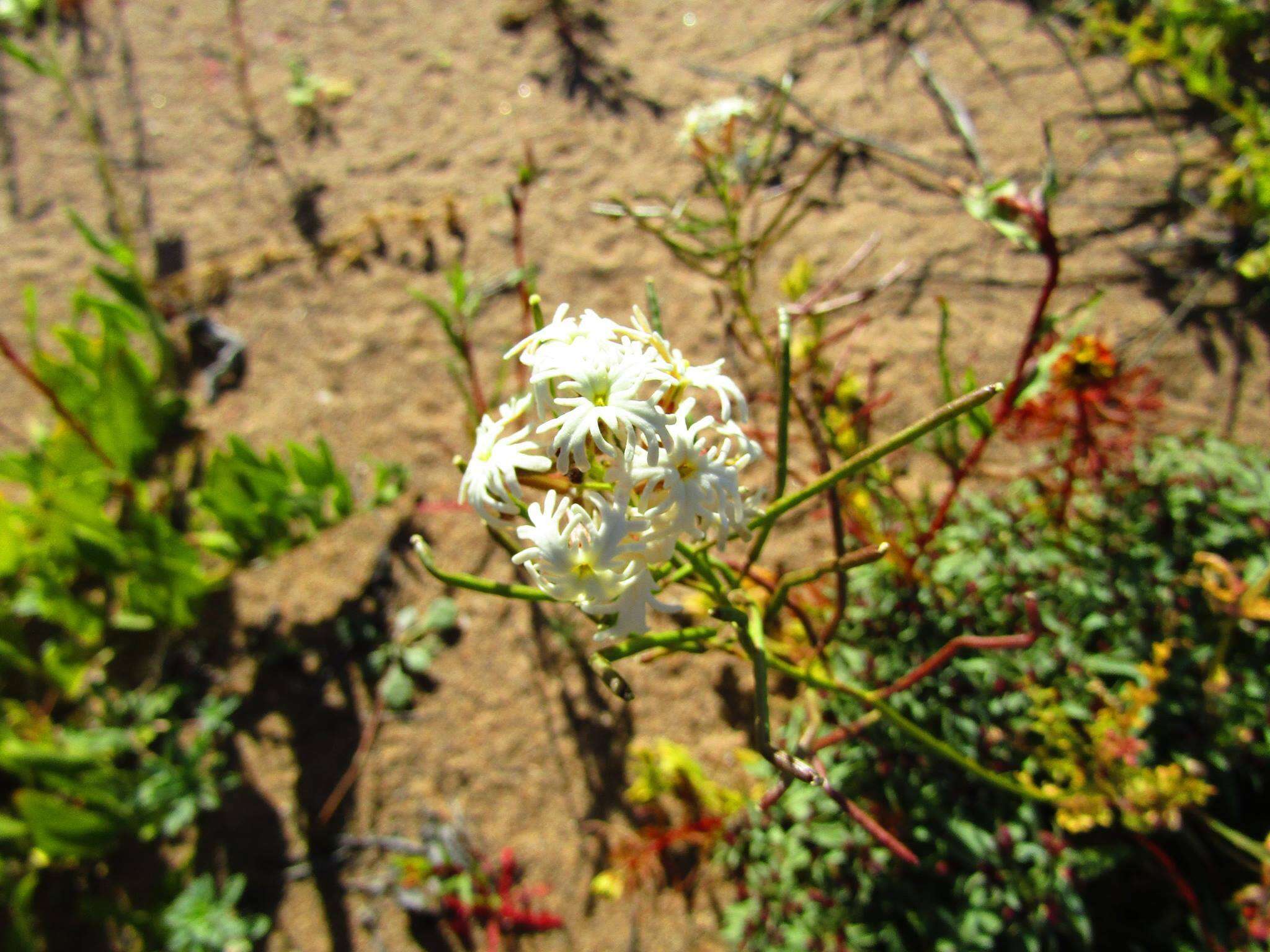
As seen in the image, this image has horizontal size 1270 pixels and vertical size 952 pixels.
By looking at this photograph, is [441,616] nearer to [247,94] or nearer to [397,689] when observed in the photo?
[397,689]

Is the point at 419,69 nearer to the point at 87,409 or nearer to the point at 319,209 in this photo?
the point at 319,209

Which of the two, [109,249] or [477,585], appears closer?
[477,585]

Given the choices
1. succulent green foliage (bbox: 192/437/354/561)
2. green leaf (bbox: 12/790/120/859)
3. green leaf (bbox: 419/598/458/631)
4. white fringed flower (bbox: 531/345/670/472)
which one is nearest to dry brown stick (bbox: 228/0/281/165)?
succulent green foliage (bbox: 192/437/354/561)

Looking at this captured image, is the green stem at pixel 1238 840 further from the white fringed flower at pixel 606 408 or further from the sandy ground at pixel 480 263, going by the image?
the white fringed flower at pixel 606 408

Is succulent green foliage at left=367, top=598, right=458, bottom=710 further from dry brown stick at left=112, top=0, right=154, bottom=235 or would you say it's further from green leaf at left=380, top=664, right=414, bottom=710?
dry brown stick at left=112, top=0, right=154, bottom=235

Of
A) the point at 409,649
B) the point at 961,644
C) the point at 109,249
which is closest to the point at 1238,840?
the point at 961,644

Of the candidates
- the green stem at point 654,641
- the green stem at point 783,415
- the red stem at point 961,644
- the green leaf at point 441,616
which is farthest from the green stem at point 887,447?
the green leaf at point 441,616

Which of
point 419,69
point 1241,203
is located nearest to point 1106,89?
point 1241,203
